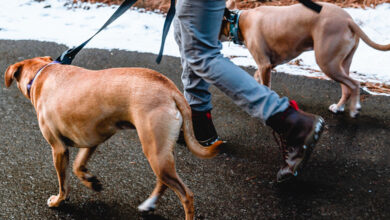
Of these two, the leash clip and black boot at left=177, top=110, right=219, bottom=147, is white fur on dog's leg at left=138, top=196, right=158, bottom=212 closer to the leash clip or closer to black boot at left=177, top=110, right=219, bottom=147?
black boot at left=177, top=110, right=219, bottom=147

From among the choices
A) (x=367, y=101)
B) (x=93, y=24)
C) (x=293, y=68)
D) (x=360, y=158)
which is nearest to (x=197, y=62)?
(x=360, y=158)

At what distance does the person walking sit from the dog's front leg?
104cm

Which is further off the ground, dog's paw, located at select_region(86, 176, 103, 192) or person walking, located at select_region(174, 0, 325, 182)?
person walking, located at select_region(174, 0, 325, 182)

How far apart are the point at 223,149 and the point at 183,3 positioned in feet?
4.36

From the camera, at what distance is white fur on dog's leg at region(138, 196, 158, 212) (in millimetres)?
2311

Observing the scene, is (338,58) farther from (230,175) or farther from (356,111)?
(230,175)

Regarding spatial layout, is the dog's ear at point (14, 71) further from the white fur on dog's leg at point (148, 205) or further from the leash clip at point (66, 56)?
the white fur on dog's leg at point (148, 205)

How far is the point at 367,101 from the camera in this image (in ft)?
13.1

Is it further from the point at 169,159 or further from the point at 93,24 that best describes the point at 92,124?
the point at 93,24

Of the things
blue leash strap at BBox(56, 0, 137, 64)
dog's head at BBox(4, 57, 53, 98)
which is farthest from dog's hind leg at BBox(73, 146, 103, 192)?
blue leash strap at BBox(56, 0, 137, 64)

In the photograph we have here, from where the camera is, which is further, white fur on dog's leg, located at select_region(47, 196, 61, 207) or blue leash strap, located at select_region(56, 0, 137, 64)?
blue leash strap, located at select_region(56, 0, 137, 64)

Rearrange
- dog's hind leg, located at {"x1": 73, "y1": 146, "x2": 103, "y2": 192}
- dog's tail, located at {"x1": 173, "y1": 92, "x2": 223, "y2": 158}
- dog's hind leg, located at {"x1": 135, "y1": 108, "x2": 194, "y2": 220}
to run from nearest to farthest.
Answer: dog's hind leg, located at {"x1": 135, "y1": 108, "x2": 194, "y2": 220}, dog's tail, located at {"x1": 173, "y1": 92, "x2": 223, "y2": 158}, dog's hind leg, located at {"x1": 73, "y1": 146, "x2": 103, "y2": 192}

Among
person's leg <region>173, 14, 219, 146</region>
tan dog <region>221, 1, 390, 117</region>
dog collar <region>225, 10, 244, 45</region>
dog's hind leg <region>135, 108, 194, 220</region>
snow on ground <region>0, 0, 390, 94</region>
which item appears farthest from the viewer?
snow on ground <region>0, 0, 390, 94</region>

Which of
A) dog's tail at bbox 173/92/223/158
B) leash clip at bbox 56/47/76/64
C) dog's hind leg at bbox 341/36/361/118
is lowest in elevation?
dog's hind leg at bbox 341/36/361/118
